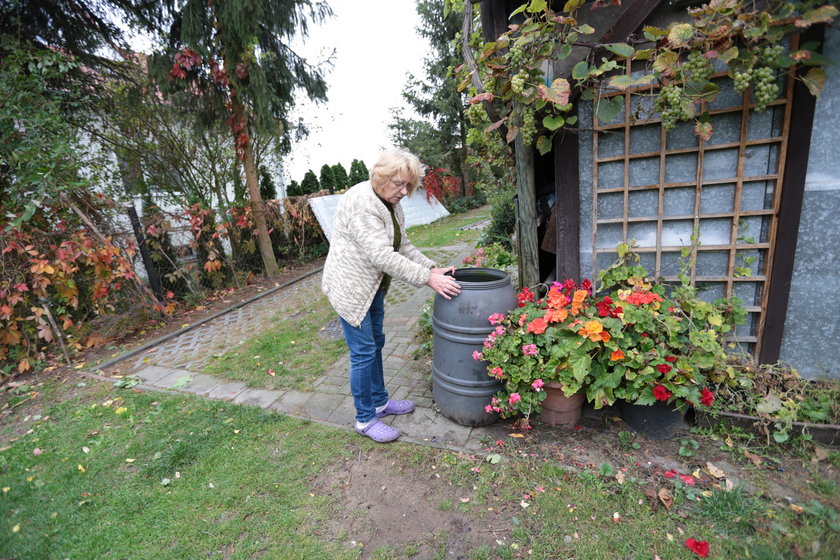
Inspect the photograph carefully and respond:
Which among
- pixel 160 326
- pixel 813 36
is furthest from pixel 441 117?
pixel 813 36

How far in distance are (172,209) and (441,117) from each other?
496 inches

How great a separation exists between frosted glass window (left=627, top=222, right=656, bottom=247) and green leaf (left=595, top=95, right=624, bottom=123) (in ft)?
2.44

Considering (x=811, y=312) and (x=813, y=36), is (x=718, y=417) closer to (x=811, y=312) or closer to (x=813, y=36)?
(x=811, y=312)

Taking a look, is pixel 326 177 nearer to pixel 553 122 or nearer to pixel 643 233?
pixel 553 122

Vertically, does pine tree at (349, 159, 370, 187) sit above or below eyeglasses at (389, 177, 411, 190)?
above

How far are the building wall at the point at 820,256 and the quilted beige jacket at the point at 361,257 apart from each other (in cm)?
223

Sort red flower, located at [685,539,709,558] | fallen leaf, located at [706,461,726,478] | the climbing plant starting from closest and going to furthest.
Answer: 1. red flower, located at [685,539,709,558]
2. the climbing plant
3. fallen leaf, located at [706,461,726,478]

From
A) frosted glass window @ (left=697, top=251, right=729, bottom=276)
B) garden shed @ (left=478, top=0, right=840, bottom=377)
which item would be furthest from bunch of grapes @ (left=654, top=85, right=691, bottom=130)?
frosted glass window @ (left=697, top=251, right=729, bottom=276)

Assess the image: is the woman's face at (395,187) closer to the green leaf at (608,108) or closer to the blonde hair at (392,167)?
the blonde hair at (392,167)

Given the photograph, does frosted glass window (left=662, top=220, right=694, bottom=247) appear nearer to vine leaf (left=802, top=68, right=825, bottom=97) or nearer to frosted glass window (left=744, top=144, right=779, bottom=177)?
frosted glass window (left=744, top=144, right=779, bottom=177)

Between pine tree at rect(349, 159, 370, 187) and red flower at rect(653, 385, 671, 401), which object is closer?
red flower at rect(653, 385, 671, 401)

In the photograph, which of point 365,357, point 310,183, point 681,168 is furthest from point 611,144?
point 310,183

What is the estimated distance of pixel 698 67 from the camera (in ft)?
6.49

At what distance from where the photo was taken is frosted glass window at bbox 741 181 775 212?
7.47 feet
